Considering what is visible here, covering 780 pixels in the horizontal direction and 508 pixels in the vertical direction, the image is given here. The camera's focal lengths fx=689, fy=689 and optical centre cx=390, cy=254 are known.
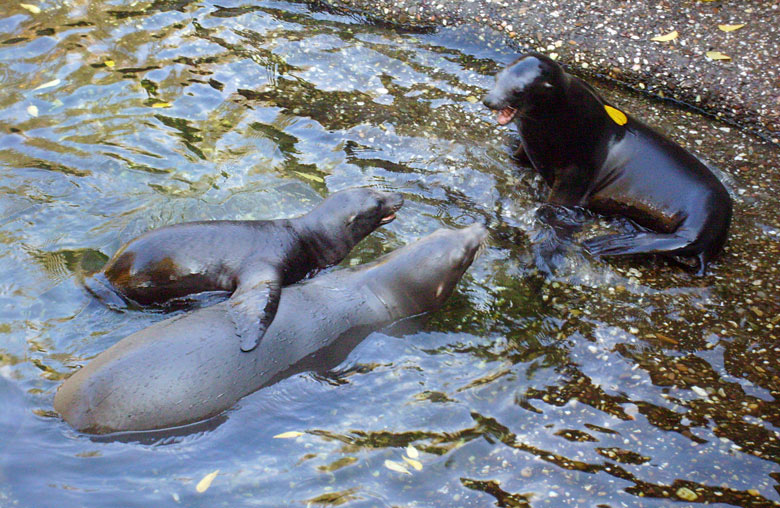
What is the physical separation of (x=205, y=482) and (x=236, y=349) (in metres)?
0.86

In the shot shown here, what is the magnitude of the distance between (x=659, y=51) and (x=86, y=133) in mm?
6614

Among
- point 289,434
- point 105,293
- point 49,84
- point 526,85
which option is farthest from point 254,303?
point 49,84

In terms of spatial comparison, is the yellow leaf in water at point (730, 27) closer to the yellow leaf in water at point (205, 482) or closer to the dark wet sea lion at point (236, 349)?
the dark wet sea lion at point (236, 349)

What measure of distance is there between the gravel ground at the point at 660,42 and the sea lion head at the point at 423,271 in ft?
12.7

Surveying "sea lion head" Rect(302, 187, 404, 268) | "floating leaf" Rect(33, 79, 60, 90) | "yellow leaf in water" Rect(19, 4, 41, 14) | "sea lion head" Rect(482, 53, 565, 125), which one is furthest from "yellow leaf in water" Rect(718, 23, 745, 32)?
"yellow leaf in water" Rect(19, 4, 41, 14)

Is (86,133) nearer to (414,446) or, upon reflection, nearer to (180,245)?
(180,245)

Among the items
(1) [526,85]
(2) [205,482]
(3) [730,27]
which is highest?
(3) [730,27]

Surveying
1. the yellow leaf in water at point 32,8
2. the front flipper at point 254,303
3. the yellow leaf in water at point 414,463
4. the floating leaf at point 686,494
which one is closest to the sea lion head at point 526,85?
the front flipper at point 254,303

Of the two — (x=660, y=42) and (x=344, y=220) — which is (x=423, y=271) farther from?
(x=660, y=42)

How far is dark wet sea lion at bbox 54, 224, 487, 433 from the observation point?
425cm

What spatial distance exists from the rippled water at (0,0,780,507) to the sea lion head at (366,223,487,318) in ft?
0.70

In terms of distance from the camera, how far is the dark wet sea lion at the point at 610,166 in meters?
6.02

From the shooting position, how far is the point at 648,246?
5977 millimetres

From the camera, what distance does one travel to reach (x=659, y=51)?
827cm
